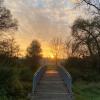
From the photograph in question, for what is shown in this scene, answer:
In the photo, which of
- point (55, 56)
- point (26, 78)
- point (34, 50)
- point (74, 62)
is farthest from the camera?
point (55, 56)

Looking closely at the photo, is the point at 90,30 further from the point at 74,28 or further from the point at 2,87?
the point at 2,87

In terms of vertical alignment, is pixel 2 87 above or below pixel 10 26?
below

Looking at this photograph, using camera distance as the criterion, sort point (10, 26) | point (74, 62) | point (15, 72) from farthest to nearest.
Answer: point (74, 62) → point (10, 26) → point (15, 72)

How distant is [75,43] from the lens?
78312 millimetres

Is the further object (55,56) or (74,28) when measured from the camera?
(55,56)

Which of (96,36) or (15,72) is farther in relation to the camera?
(96,36)

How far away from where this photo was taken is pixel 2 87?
30156 mm

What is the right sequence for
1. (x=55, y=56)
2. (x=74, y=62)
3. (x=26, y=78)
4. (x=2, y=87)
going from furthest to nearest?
(x=55, y=56) < (x=74, y=62) < (x=26, y=78) < (x=2, y=87)

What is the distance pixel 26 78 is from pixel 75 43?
32.3 m

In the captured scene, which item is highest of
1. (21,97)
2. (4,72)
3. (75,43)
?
(75,43)

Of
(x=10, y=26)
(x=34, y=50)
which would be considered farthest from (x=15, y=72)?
(x=34, y=50)

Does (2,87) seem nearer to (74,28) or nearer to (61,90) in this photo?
(61,90)

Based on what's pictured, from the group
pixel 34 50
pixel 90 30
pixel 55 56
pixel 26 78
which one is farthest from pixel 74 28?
pixel 55 56

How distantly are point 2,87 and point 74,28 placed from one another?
168ft
